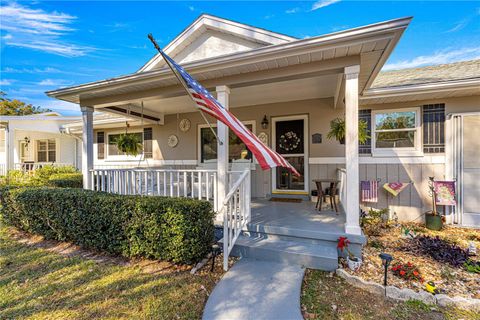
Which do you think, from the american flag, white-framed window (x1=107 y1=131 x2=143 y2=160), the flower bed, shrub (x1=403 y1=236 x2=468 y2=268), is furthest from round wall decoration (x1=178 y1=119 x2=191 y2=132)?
shrub (x1=403 y1=236 x2=468 y2=268)

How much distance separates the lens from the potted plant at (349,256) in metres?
3.00

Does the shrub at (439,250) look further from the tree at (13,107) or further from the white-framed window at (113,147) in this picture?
the tree at (13,107)

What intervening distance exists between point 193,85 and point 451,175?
5.65 meters

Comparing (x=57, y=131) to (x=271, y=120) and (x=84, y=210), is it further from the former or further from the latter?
(x=271, y=120)

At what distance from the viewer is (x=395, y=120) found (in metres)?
5.33

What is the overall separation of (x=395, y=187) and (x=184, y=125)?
6012 mm

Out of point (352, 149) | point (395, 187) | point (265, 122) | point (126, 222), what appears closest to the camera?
point (352, 149)

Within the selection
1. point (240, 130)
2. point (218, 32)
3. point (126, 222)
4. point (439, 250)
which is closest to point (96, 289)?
point (126, 222)

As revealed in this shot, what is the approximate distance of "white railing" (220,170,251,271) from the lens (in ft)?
10.0

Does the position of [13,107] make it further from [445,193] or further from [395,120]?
[445,193]

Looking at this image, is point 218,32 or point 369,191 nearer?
point 369,191

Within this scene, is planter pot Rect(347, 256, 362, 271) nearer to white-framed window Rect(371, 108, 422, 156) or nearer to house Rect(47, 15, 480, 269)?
house Rect(47, 15, 480, 269)

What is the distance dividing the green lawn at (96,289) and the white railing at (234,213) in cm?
39

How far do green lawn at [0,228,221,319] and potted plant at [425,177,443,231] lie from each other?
4.55 meters
